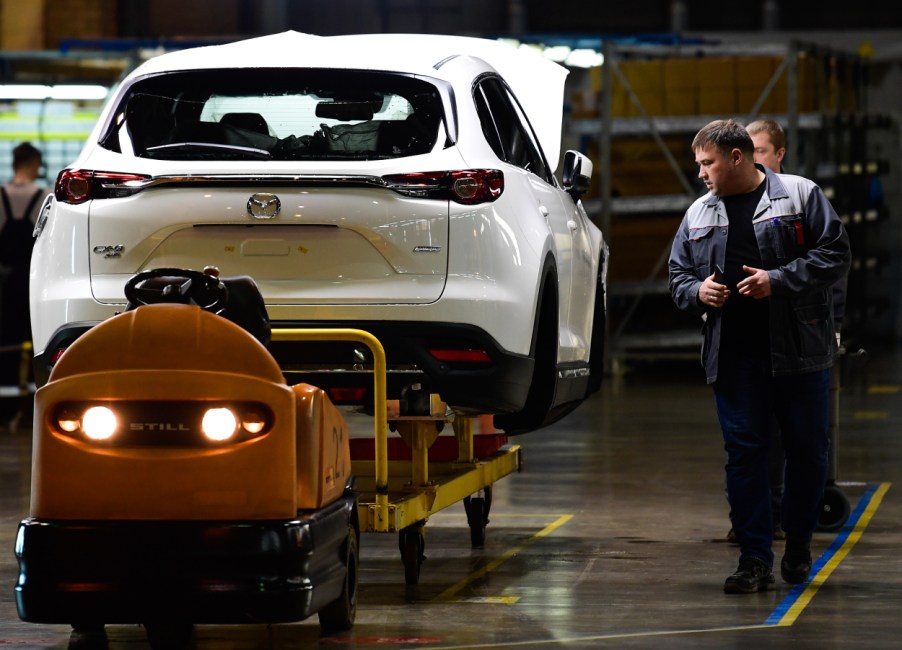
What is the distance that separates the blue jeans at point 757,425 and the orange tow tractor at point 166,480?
2317mm

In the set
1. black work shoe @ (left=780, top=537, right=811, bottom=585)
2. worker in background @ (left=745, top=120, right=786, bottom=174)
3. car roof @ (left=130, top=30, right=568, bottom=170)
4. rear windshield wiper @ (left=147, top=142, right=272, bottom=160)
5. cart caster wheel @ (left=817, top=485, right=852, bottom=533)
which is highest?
car roof @ (left=130, top=30, right=568, bottom=170)

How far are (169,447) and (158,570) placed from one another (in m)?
0.36

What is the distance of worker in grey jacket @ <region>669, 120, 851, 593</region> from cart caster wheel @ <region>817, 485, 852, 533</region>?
1.74 meters

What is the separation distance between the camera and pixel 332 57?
6.70 meters

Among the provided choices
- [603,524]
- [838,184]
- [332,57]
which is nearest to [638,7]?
[838,184]

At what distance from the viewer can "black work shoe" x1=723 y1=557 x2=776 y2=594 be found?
22.6 feet

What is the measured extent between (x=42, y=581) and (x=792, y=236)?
3.26m

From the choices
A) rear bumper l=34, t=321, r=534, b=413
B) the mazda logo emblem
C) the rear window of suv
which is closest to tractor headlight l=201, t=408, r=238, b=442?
rear bumper l=34, t=321, r=534, b=413

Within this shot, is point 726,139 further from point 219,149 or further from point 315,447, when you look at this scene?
point 315,447

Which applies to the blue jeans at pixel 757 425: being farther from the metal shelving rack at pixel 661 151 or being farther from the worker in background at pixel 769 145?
the metal shelving rack at pixel 661 151

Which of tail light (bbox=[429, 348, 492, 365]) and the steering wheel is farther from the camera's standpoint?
tail light (bbox=[429, 348, 492, 365])

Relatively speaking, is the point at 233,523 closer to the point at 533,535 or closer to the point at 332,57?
the point at 332,57

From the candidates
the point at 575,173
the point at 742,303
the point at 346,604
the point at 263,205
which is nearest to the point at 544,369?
the point at 742,303

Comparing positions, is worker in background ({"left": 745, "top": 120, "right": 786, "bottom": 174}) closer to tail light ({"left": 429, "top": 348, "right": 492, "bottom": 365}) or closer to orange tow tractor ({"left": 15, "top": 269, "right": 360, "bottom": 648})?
tail light ({"left": 429, "top": 348, "right": 492, "bottom": 365})
